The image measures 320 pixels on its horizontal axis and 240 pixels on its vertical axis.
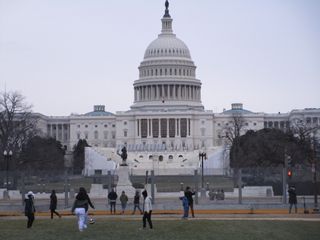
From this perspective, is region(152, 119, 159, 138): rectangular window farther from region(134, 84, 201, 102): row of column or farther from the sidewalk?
the sidewalk

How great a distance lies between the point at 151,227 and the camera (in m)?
32.5

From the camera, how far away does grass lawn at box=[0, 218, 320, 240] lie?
1164 inches

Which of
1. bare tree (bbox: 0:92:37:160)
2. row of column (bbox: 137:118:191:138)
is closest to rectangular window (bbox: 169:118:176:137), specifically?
row of column (bbox: 137:118:191:138)

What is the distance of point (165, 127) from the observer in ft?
627

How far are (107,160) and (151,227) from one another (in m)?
110

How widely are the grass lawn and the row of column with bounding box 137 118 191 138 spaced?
6076 inches

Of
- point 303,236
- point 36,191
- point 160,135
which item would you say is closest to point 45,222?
point 303,236

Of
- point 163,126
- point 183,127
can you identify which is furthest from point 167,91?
point 183,127

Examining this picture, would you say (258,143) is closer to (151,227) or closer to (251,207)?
(251,207)

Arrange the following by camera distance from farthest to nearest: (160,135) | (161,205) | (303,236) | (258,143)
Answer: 1. (160,135)
2. (258,143)
3. (161,205)
4. (303,236)

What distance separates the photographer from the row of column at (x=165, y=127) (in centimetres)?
19100

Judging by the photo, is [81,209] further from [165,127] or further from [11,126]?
[165,127]

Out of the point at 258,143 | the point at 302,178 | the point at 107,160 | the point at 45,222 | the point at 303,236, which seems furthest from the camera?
the point at 107,160

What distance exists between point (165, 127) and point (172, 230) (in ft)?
523
